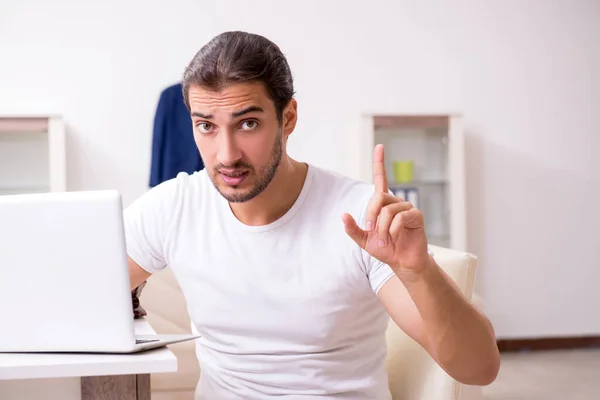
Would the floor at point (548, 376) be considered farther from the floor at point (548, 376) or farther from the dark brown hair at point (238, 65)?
the dark brown hair at point (238, 65)

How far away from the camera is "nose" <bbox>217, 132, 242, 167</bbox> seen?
5.13 ft

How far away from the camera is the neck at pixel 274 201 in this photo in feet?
5.46

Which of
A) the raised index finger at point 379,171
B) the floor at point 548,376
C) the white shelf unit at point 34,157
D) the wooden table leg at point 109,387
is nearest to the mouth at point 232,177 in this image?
the raised index finger at point 379,171

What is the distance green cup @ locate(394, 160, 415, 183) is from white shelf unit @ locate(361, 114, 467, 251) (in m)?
0.02

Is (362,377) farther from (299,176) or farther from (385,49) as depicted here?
(385,49)

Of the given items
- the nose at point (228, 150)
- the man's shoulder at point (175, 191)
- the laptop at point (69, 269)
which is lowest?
the laptop at point (69, 269)

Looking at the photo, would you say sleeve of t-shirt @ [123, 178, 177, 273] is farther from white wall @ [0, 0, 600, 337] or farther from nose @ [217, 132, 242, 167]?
white wall @ [0, 0, 600, 337]

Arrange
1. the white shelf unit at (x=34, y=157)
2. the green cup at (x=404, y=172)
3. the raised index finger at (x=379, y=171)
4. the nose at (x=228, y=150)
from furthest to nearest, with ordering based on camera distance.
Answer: the green cup at (x=404, y=172), the white shelf unit at (x=34, y=157), the nose at (x=228, y=150), the raised index finger at (x=379, y=171)

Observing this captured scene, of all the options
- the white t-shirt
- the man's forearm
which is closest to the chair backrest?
the white t-shirt

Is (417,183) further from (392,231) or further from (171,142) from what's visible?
(392,231)

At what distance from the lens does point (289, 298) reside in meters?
1.59

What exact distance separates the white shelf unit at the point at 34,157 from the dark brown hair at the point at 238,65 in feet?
9.73

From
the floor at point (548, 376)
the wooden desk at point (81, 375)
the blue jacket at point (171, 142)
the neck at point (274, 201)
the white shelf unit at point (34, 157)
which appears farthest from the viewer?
the blue jacket at point (171, 142)

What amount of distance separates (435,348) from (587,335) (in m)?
4.45
